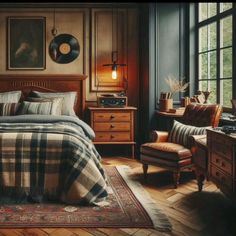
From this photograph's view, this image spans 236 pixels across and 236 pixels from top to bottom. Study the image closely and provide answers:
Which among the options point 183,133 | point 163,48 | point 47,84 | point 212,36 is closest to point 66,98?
point 47,84

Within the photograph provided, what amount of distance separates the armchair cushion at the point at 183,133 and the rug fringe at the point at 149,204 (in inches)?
22.9

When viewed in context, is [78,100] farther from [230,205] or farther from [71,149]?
[230,205]

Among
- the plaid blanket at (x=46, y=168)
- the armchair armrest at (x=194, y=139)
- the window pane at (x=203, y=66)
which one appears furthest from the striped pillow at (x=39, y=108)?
the window pane at (x=203, y=66)

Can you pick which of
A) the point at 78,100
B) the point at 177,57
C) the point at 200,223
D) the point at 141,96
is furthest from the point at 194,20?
the point at 200,223

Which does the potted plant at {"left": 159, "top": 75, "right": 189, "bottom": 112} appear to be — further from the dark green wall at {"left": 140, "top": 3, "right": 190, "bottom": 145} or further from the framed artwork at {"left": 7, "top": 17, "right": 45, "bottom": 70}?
the framed artwork at {"left": 7, "top": 17, "right": 45, "bottom": 70}

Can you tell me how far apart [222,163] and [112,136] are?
2.22 m

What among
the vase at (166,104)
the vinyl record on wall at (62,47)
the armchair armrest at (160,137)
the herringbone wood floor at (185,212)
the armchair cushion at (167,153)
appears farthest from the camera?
the vinyl record on wall at (62,47)

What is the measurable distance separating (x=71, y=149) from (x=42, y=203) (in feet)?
1.57

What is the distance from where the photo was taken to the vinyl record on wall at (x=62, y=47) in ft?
15.6

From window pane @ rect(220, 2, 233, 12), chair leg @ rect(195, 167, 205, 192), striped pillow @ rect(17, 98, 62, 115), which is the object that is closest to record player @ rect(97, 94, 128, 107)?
striped pillow @ rect(17, 98, 62, 115)

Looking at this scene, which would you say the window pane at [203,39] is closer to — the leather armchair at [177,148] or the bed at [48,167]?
the leather armchair at [177,148]

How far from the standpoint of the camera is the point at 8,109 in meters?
4.07

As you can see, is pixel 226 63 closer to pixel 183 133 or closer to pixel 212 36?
pixel 212 36

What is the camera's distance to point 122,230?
2078 mm
